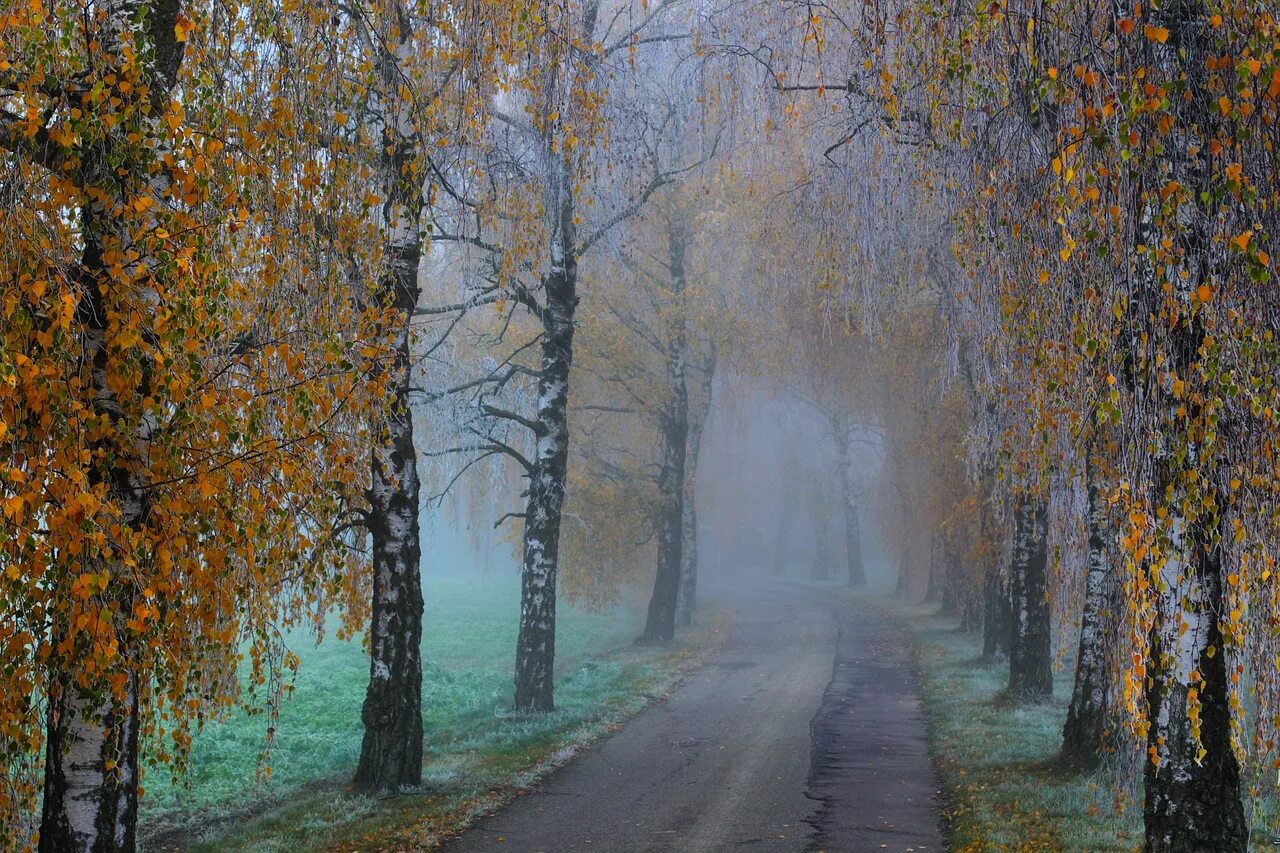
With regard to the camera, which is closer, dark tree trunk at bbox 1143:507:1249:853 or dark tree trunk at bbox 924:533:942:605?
dark tree trunk at bbox 1143:507:1249:853

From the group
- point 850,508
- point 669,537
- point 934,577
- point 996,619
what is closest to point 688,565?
point 669,537

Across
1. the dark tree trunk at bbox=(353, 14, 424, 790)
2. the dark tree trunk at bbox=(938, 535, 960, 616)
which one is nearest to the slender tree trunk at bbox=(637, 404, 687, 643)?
the dark tree trunk at bbox=(938, 535, 960, 616)

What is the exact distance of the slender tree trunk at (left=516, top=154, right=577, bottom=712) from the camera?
→ 53.9ft

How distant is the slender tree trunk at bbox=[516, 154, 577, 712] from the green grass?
5.87 metres

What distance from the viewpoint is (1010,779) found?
11.4 m

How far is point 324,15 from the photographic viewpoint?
20.6ft

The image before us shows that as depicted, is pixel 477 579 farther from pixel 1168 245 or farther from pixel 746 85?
pixel 1168 245

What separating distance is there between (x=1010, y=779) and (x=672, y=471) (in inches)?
666

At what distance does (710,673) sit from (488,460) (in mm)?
9176

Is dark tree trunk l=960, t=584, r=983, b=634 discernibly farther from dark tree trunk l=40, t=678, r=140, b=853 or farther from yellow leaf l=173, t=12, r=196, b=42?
yellow leaf l=173, t=12, r=196, b=42

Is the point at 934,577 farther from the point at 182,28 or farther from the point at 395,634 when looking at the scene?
the point at 182,28

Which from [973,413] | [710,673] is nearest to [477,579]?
[710,673]

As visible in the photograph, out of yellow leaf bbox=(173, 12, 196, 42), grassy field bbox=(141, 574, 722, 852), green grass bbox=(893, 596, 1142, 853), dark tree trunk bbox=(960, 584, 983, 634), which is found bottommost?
grassy field bbox=(141, 574, 722, 852)

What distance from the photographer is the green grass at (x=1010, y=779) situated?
904cm
